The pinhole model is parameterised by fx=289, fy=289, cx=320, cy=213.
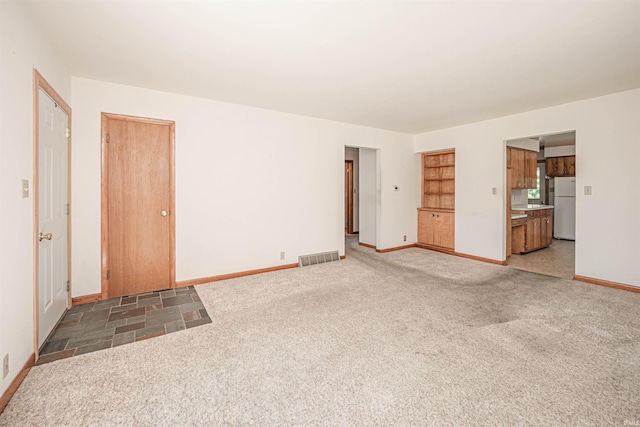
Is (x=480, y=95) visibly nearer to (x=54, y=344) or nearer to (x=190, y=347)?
(x=190, y=347)

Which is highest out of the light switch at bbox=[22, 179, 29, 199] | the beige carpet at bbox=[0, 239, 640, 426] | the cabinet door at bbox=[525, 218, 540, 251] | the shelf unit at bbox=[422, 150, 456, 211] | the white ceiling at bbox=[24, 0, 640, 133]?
the white ceiling at bbox=[24, 0, 640, 133]

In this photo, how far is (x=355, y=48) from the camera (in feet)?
8.34

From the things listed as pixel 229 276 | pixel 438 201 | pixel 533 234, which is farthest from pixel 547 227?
pixel 229 276

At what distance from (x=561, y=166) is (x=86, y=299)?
1002 cm

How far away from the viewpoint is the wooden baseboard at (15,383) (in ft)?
5.46

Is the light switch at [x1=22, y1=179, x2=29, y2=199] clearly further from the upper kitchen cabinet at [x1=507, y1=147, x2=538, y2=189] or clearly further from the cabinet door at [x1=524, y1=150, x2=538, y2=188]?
the cabinet door at [x1=524, y1=150, x2=538, y2=188]

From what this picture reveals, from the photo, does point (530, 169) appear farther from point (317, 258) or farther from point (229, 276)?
point (229, 276)

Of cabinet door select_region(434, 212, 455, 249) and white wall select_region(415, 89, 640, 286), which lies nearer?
white wall select_region(415, 89, 640, 286)

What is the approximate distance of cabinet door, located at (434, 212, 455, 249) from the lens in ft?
19.2

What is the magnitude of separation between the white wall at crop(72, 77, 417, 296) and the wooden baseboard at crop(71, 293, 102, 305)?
66 millimetres

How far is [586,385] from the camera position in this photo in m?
1.84

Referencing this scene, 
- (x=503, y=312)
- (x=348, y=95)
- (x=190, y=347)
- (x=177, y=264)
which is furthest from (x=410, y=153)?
(x=190, y=347)

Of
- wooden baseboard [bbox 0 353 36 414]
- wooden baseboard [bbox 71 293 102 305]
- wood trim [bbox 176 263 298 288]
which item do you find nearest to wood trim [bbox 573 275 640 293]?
wood trim [bbox 176 263 298 288]

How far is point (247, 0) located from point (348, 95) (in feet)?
6.68
